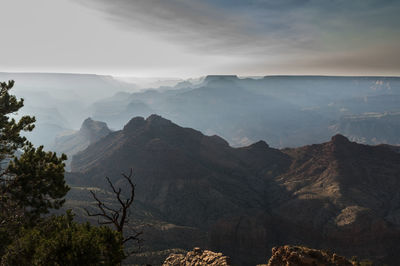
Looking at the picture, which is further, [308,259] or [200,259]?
[200,259]

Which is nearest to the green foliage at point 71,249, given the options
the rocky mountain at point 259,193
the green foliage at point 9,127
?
the green foliage at point 9,127

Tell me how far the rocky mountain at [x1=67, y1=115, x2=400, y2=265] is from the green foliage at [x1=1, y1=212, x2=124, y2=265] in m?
79.7

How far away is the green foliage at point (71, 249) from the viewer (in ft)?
37.1

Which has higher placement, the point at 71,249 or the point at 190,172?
the point at 71,249

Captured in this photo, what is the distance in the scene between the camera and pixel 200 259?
26.4m

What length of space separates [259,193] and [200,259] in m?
129

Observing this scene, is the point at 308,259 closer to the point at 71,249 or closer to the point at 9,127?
the point at 71,249

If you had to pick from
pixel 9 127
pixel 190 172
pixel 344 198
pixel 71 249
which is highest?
pixel 9 127

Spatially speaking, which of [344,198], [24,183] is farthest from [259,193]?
[24,183]

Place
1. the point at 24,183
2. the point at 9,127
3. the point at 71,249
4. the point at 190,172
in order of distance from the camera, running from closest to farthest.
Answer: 1. the point at 71,249
2. the point at 24,183
3. the point at 9,127
4. the point at 190,172

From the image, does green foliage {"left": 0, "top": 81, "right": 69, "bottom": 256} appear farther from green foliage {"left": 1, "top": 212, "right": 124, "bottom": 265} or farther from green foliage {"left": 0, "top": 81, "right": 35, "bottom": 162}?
green foliage {"left": 1, "top": 212, "right": 124, "bottom": 265}

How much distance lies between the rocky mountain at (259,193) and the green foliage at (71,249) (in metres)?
79.7

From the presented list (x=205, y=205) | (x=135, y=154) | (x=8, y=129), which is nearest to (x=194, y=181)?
(x=205, y=205)

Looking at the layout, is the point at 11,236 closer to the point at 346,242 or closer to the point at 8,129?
the point at 8,129
